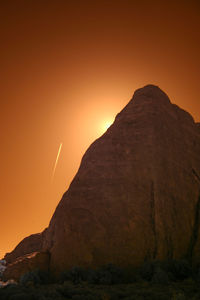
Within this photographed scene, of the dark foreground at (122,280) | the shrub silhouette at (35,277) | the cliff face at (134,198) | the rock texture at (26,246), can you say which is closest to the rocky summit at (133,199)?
the cliff face at (134,198)

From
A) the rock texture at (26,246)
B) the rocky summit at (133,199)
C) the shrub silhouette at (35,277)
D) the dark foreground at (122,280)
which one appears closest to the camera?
the dark foreground at (122,280)

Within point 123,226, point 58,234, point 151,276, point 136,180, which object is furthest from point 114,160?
point 151,276

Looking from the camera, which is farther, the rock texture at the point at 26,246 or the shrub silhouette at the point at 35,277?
the rock texture at the point at 26,246

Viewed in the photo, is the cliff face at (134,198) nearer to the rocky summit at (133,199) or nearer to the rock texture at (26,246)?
the rocky summit at (133,199)

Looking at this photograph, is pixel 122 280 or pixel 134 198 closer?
pixel 122 280

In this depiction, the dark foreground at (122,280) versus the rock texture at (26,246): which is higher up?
the dark foreground at (122,280)

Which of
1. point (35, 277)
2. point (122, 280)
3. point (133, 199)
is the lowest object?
point (35, 277)

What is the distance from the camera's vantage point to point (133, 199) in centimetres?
3005

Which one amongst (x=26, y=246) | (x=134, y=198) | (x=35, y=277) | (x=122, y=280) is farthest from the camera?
(x=26, y=246)

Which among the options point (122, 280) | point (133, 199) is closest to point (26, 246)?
point (133, 199)

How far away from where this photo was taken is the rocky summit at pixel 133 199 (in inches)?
1061

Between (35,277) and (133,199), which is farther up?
(133,199)

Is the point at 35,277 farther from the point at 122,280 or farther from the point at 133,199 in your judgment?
the point at 133,199

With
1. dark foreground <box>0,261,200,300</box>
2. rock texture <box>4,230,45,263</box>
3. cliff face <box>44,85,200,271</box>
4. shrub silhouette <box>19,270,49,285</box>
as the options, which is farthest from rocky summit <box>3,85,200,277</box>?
rock texture <box>4,230,45,263</box>
